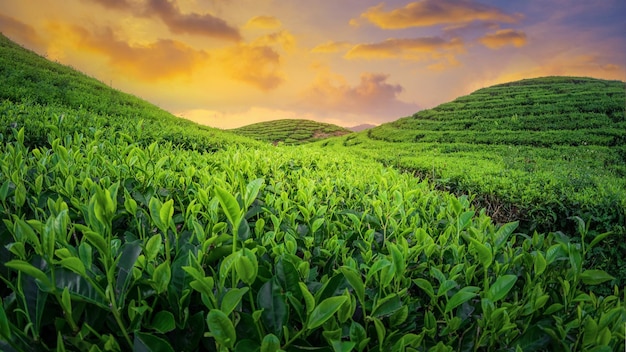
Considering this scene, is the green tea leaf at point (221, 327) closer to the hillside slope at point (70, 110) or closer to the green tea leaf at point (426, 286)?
the green tea leaf at point (426, 286)

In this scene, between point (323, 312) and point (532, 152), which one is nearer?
point (323, 312)

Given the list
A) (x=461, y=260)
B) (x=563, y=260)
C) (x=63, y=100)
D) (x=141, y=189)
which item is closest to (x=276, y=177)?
(x=141, y=189)

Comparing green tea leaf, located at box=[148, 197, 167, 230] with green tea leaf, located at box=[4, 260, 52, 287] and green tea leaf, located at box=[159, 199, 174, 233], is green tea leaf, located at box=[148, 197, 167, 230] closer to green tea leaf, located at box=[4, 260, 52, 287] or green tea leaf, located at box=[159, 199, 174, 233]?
green tea leaf, located at box=[159, 199, 174, 233]

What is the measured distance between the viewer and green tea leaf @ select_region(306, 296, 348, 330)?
0.80m

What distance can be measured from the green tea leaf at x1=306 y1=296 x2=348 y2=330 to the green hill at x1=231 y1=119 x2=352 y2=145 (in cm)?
3014

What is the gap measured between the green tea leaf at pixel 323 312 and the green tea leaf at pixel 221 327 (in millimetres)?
174

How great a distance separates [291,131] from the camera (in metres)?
35.0

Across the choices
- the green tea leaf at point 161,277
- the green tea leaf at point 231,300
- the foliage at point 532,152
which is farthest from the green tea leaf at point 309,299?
the foliage at point 532,152

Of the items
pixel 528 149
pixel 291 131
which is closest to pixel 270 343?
pixel 528 149

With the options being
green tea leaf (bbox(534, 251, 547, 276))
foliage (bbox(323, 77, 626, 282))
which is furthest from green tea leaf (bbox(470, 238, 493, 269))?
foliage (bbox(323, 77, 626, 282))

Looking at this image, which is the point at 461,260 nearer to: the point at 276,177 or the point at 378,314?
the point at 378,314

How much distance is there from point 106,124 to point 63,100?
415 cm

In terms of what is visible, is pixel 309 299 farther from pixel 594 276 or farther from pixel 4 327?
pixel 594 276

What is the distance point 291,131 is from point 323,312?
34.6 m
